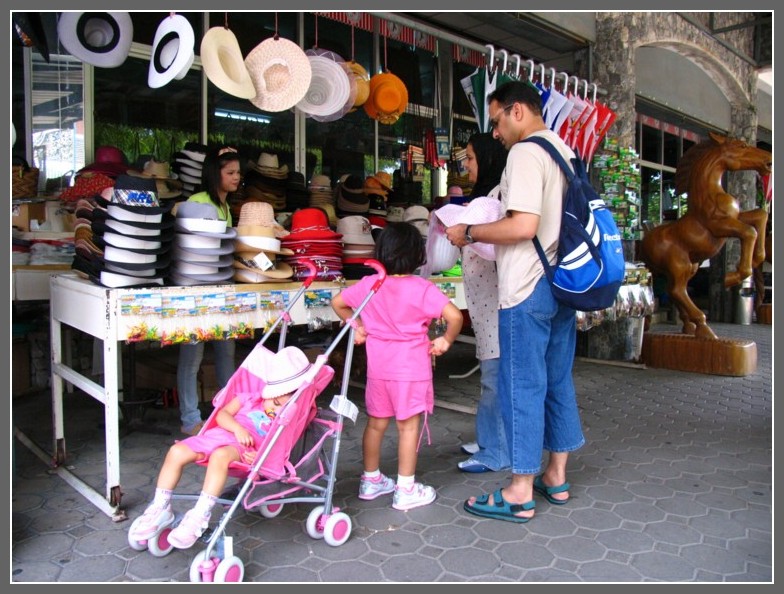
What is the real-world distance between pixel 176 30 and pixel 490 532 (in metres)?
3.21

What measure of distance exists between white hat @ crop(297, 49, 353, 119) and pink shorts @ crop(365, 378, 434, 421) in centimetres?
253

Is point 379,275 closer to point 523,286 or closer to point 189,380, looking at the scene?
point 523,286

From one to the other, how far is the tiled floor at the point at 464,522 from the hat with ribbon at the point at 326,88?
2.31m

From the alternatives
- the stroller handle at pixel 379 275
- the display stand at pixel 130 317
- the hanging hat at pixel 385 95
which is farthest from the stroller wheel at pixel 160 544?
the hanging hat at pixel 385 95

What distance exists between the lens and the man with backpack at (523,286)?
102 inches

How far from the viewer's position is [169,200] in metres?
4.96

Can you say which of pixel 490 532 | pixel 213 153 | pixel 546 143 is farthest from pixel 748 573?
pixel 213 153

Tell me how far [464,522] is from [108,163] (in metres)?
3.95

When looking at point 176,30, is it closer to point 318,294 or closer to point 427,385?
point 318,294

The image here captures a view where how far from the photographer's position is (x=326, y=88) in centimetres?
477

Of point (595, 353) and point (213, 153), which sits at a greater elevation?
point (213, 153)

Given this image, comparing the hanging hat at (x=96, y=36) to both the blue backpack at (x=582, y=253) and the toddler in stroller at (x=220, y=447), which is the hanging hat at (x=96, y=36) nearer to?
the toddler in stroller at (x=220, y=447)

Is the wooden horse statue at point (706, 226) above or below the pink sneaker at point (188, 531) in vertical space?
above

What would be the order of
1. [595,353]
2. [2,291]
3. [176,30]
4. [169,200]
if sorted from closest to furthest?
[2,291]
[176,30]
[169,200]
[595,353]
